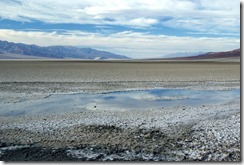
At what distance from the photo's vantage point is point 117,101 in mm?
9664

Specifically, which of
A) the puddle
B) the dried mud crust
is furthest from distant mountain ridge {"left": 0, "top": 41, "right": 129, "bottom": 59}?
the dried mud crust

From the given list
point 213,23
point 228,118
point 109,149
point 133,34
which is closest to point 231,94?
point 228,118

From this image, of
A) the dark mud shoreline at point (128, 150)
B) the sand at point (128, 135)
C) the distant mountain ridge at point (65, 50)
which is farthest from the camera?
the distant mountain ridge at point (65, 50)

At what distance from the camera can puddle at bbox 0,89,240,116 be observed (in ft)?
27.3

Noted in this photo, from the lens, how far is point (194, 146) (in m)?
5.20

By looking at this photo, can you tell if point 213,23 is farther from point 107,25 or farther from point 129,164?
point 129,164

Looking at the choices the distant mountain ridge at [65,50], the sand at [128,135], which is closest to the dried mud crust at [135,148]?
the sand at [128,135]

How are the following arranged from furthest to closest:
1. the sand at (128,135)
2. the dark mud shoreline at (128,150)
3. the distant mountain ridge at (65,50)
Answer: the distant mountain ridge at (65,50) → the sand at (128,135) → the dark mud shoreline at (128,150)

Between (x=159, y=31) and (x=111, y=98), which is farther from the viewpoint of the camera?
(x=111, y=98)

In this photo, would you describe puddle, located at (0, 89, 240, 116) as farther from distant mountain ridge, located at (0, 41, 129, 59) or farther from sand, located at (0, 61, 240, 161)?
distant mountain ridge, located at (0, 41, 129, 59)

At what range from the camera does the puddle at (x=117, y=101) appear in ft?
27.3

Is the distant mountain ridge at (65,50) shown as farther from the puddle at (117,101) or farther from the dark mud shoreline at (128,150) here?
the dark mud shoreline at (128,150)

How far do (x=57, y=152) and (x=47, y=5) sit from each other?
2.59m

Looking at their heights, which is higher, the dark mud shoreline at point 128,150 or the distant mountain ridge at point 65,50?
the distant mountain ridge at point 65,50
